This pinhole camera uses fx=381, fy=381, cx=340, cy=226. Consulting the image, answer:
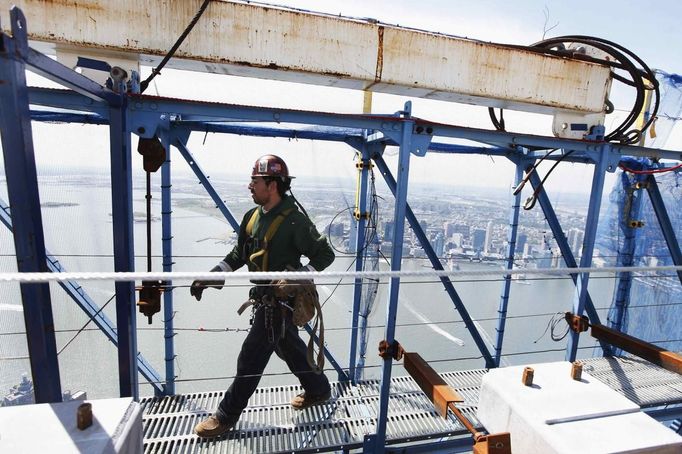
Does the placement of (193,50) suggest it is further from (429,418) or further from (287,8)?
(429,418)

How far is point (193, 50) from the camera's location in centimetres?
195

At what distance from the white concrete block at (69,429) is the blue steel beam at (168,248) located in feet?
5.89

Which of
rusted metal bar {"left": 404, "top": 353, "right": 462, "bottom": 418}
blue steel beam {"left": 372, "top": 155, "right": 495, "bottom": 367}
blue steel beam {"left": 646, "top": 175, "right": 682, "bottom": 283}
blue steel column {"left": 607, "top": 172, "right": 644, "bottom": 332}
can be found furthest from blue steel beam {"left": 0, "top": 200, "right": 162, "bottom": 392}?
blue steel beam {"left": 646, "top": 175, "right": 682, "bottom": 283}

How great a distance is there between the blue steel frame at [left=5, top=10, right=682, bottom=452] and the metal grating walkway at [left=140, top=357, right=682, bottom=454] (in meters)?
0.24

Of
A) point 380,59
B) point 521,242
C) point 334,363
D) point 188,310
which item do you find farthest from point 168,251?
point 521,242

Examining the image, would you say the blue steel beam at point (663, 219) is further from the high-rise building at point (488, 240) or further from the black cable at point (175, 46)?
the black cable at point (175, 46)

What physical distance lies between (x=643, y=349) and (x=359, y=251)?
6.93 ft

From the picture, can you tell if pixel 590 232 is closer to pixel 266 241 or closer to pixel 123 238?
pixel 266 241

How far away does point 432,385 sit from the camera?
1883 millimetres

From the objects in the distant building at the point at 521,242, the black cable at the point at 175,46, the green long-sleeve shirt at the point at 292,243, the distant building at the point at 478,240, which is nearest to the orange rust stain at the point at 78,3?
the black cable at the point at 175,46

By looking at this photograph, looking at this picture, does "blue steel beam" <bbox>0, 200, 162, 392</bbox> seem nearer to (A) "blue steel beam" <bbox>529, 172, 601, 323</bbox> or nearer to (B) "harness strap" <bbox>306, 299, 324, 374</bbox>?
(B) "harness strap" <bbox>306, 299, 324, 374</bbox>

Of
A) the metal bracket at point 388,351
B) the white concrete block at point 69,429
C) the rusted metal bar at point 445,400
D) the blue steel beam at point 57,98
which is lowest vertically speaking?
the metal bracket at point 388,351

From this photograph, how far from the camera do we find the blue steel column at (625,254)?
12.7 ft

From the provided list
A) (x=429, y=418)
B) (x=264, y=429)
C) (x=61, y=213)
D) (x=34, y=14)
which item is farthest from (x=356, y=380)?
(x=34, y=14)
